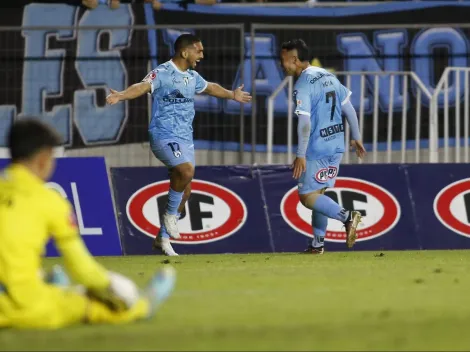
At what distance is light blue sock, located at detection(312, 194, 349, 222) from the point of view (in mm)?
12742

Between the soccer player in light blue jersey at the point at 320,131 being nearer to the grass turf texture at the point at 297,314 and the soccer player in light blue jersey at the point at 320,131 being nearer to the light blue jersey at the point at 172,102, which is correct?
the light blue jersey at the point at 172,102

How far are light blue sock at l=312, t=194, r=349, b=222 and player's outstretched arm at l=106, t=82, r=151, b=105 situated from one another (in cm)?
216

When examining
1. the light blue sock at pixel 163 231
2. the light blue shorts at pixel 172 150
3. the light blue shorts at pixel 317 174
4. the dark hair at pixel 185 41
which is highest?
the dark hair at pixel 185 41

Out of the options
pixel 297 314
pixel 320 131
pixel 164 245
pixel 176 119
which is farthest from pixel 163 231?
pixel 297 314

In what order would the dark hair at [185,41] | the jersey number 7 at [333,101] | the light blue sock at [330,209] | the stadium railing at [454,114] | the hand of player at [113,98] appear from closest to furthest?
1. the hand of player at [113,98]
2. the light blue sock at [330,209]
3. the jersey number 7 at [333,101]
4. the dark hair at [185,41]
5. the stadium railing at [454,114]

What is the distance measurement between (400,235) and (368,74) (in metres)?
2.55

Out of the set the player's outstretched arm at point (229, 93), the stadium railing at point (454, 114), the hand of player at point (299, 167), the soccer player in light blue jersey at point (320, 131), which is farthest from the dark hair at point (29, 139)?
the stadium railing at point (454, 114)

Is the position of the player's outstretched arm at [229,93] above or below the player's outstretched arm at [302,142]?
above

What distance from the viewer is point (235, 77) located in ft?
53.0

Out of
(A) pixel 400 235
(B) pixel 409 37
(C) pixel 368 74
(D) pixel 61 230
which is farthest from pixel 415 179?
(D) pixel 61 230

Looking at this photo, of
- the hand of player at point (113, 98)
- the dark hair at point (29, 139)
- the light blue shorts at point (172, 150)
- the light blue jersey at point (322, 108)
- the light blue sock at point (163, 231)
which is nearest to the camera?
the dark hair at point (29, 139)

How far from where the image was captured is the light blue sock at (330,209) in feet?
41.8

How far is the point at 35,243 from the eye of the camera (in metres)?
6.45

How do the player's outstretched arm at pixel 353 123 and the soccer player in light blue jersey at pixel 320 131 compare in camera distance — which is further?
the player's outstretched arm at pixel 353 123
